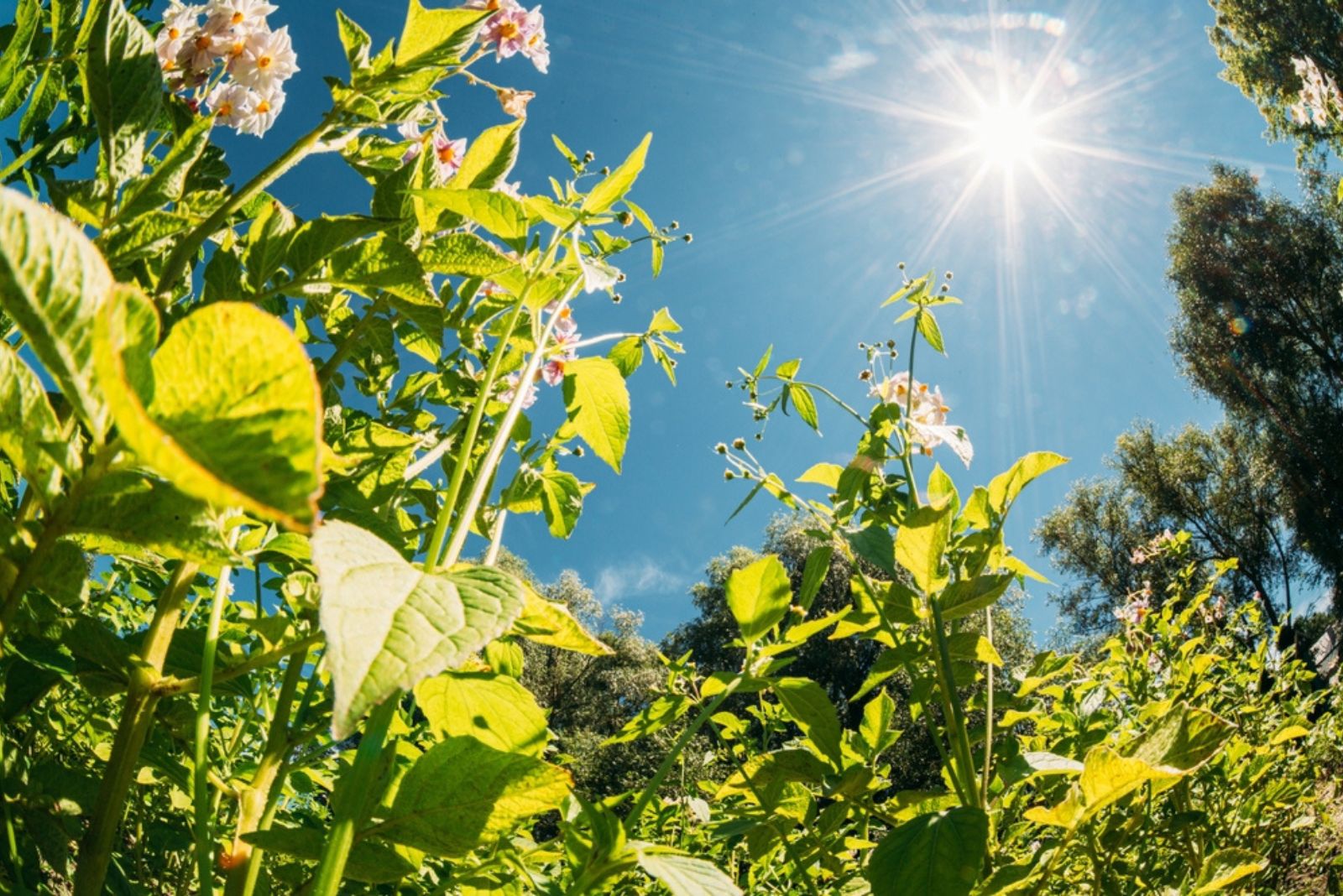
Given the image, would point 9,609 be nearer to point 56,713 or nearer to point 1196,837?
point 56,713

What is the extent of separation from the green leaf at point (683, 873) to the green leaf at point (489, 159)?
56cm

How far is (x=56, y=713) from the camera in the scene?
1.23m

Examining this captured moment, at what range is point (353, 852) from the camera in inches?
20.6

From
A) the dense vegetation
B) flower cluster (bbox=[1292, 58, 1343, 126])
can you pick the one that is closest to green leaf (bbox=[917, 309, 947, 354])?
the dense vegetation

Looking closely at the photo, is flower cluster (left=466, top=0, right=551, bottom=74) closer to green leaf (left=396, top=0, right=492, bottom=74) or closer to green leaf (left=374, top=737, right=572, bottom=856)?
green leaf (left=396, top=0, right=492, bottom=74)

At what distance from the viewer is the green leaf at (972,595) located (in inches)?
32.4

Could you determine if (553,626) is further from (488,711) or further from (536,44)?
(536,44)

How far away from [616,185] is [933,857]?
634mm

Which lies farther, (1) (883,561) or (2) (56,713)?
(2) (56,713)

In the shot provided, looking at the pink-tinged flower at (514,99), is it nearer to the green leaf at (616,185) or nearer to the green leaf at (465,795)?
the green leaf at (616,185)

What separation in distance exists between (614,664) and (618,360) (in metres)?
16.9

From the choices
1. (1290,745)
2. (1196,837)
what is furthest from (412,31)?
(1290,745)

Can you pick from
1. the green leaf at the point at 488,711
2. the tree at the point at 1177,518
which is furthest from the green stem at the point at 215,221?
the tree at the point at 1177,518

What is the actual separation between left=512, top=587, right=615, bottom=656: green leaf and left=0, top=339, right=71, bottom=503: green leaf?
214mm
